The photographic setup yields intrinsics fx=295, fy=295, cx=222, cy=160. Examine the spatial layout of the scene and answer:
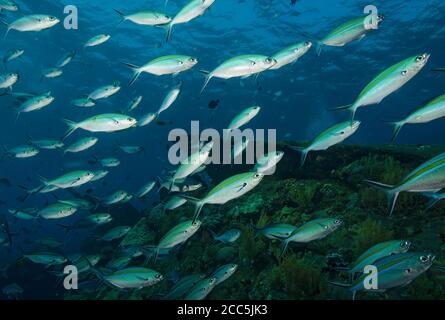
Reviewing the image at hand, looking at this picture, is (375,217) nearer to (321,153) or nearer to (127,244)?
(321,153)

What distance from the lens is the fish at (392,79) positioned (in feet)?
13.5

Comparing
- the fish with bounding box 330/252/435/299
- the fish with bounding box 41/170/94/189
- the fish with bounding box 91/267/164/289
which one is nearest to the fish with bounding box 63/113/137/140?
the fish with bounding box 41/170/94/189

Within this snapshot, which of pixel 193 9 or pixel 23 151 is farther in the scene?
pixel 23 151

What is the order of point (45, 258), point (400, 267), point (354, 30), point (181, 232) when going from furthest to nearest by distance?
point (45, 258), point (354, 30), point (181, 232), point (400, 267)

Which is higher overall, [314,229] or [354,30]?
[354,30]

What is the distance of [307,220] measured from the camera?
649 cm

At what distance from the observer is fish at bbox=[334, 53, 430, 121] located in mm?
4114

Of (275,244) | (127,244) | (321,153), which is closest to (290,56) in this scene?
(321,153)

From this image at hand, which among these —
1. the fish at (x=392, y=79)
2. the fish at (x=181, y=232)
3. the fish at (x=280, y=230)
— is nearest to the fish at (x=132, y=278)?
the fish at (x=181, y=232)

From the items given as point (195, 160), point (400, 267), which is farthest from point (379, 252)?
point (195, 160)

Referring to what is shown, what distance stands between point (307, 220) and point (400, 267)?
3.09 m

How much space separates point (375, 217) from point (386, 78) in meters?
2.86

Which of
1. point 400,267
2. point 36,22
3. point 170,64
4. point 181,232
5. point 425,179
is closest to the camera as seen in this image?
point 400,267

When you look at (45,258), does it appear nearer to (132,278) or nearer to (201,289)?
(132,278)
